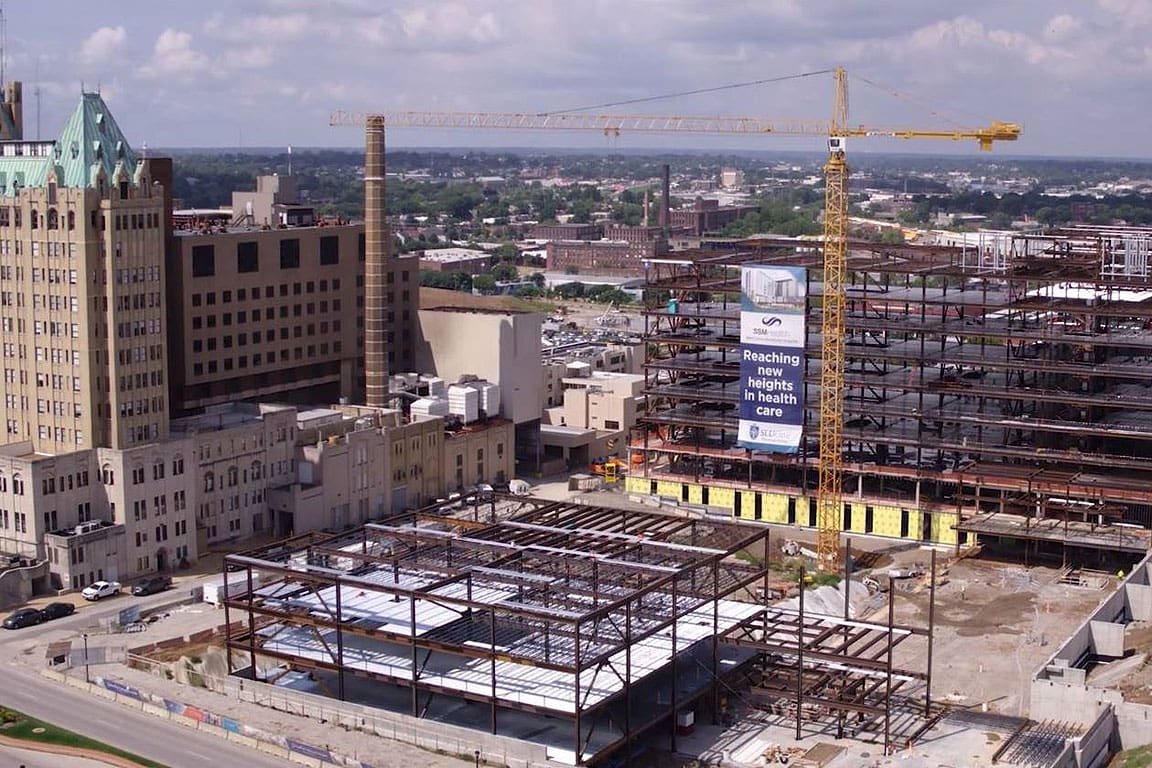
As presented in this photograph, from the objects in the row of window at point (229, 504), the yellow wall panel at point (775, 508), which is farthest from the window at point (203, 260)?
the yellow wall panel at point (775, 508)

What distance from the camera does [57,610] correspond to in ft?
298

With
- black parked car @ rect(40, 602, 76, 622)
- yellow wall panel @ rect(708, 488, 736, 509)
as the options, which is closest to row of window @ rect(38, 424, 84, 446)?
black parked car @ rect(40, 602, 76, 622)

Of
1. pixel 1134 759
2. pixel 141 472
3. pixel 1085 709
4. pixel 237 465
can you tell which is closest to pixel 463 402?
pixel 237 465

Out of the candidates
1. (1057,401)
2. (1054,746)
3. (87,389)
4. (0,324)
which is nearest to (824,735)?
(1054,746)

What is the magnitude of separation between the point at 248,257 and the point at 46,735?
5622 centimetres

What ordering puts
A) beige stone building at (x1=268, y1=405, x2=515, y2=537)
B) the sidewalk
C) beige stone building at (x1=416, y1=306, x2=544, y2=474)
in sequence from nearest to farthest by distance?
1. the sidewalk
2. beige stone building at (x1=268, y1=405, x2=515, y2=537)
3. beige stone building at (x1=416, y1=306, x2=544, y2=474)

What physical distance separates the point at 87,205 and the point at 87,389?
37.6 ft

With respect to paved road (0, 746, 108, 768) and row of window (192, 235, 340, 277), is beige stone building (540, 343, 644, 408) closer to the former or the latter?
row of window (192, 235, 340, 277)

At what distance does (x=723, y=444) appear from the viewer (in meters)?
121

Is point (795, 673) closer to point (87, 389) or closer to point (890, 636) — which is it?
point (890, 636)

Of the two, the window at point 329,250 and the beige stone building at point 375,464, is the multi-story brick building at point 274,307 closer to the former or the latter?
the window at point 329,250

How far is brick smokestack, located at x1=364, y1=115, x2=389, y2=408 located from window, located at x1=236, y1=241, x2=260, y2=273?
8.76 meters

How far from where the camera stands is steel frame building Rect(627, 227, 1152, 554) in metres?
107

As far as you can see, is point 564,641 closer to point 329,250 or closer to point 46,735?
point 46,735
